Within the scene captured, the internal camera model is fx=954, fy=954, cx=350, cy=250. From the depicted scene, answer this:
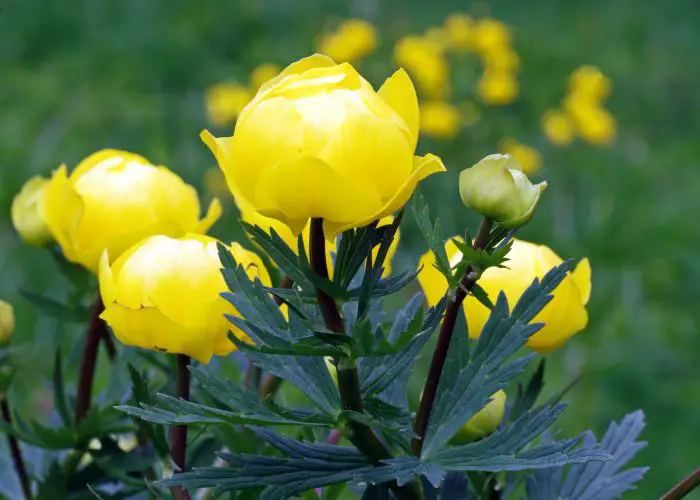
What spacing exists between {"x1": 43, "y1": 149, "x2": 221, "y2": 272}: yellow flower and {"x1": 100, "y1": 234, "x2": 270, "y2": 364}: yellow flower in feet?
0.22

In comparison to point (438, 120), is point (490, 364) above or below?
below

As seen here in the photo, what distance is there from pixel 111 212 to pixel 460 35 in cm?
221

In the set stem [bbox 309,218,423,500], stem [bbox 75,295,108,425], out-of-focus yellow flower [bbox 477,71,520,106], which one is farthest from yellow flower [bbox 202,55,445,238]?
out-of-focus yellow flower [bbox 477,71,520,106]

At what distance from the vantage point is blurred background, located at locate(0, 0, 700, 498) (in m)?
1.95

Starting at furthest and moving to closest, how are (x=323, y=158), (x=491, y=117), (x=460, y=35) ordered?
(x=491, y=117) < (x=460, y=35) < (x=323, y=158)

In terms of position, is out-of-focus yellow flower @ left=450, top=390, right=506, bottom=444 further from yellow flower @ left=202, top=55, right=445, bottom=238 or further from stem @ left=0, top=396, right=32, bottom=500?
stem @ left=0, top=396, right=32, bottom=500

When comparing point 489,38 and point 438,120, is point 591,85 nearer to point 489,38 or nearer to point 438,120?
point 489,38

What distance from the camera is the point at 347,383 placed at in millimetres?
469

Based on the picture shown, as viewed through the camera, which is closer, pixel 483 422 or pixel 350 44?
pixel 483 422

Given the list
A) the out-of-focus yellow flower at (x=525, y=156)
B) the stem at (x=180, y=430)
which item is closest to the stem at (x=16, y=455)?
the stem at (x=180, y=430)

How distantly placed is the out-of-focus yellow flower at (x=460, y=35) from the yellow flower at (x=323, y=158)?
7.60ft

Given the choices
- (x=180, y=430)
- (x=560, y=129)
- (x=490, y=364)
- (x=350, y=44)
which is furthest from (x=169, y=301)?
(x=560, y=129)

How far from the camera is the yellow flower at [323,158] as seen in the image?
43 cm

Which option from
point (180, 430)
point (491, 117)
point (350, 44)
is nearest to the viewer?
point (180, 430)
